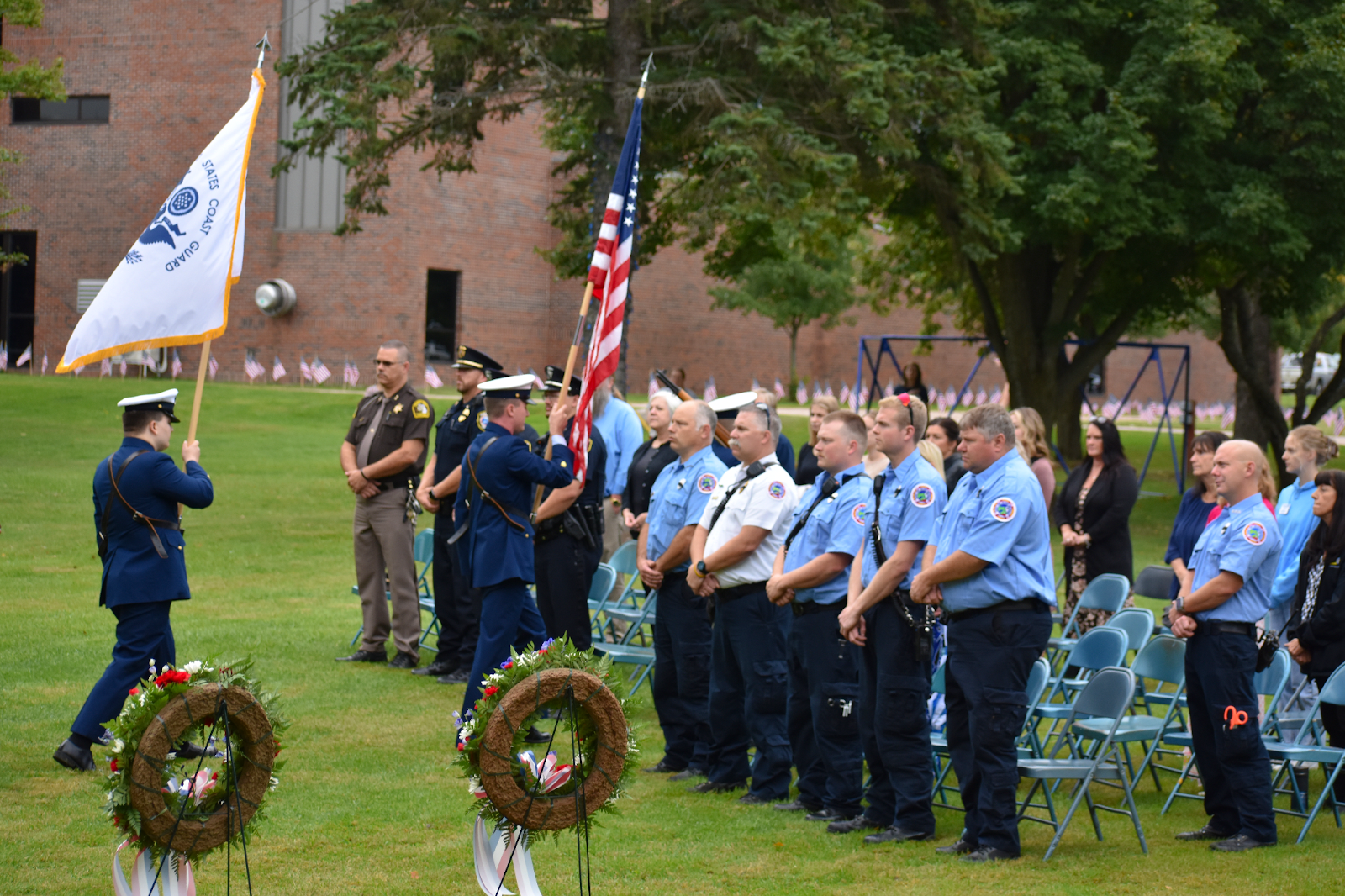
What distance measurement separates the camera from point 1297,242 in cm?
1886

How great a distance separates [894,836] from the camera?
6.36 meters

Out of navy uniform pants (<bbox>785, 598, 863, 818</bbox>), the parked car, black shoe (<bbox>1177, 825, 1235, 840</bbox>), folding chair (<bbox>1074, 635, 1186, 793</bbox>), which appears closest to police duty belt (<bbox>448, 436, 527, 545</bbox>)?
navy uniform pants (<bbox>785, 598, 863, 818</bbox>)

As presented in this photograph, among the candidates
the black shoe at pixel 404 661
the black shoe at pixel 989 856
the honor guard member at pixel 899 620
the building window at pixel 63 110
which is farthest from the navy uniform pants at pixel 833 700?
the building window at pixel 63 110

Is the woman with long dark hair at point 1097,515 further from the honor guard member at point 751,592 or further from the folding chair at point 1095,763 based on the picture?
the honor guard member at point 751,592

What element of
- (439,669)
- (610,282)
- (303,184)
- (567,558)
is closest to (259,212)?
(303,184)

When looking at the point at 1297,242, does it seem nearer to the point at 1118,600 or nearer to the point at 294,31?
the point at 1118,600

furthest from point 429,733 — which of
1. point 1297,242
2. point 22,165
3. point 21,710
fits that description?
point 22,165

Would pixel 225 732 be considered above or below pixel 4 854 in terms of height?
above

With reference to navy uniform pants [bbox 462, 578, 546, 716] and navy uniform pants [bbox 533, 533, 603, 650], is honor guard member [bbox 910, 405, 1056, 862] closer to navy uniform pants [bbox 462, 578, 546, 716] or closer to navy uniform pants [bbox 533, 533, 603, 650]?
navy uniform pants [bbox 462, 578, 546, 716]

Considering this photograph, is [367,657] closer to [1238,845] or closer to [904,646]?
[904,646]

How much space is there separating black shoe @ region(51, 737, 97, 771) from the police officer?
3107 millimetres

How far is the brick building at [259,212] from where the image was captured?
1352 inches

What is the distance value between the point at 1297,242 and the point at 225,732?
1779cm

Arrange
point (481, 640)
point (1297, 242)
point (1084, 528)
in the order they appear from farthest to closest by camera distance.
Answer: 1. point (1297, 242)
2. point (1084, 528)
3. point (481, 640)
